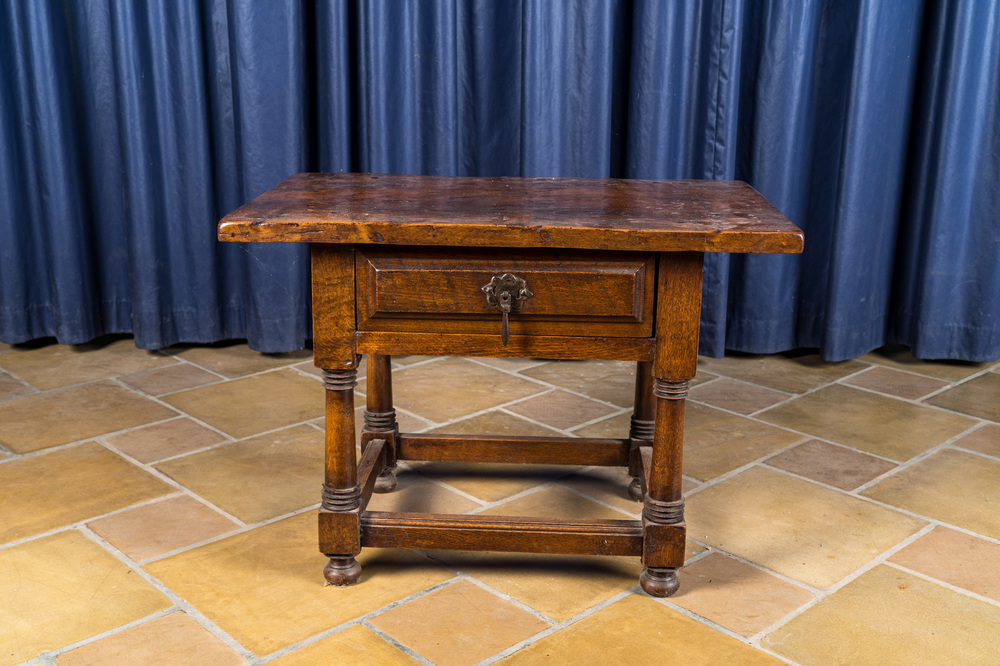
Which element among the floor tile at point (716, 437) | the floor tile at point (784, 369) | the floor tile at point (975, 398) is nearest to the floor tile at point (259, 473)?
the floor tile at point (716, 437)

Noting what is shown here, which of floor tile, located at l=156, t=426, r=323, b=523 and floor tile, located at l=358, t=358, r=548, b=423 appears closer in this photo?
floor tile, located at l=156, t=426, r=323, b=523

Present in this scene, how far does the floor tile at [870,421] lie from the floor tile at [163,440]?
1.43m

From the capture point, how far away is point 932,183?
300 centimetres

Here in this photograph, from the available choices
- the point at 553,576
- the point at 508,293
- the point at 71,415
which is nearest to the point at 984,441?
the point at 553,576

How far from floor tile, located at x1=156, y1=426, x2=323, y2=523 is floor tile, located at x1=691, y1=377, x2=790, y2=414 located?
1.08 m

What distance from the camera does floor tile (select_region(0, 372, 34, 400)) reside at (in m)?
2.65

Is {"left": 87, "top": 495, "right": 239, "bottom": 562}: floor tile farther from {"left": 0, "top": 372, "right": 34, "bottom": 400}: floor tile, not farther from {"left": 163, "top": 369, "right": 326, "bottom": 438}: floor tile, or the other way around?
{"left": 0, "top": 372, "right": 34, "bottom": 400}: floor tile

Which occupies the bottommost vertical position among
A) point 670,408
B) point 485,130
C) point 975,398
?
point 975,398

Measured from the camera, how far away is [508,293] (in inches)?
62.7

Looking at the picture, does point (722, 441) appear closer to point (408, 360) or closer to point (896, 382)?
point (896, 382)

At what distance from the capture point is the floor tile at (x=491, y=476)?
7.07 feet

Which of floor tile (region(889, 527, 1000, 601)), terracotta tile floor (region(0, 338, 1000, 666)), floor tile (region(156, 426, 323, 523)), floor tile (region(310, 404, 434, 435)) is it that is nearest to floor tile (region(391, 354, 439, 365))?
terracotta tile floor (region(0, 338, 1000, 666))

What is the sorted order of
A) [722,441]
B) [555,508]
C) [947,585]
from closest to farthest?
1. [947,585]
2. [555,508]
3. [722,441]

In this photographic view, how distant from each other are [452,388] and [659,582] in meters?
1.15
